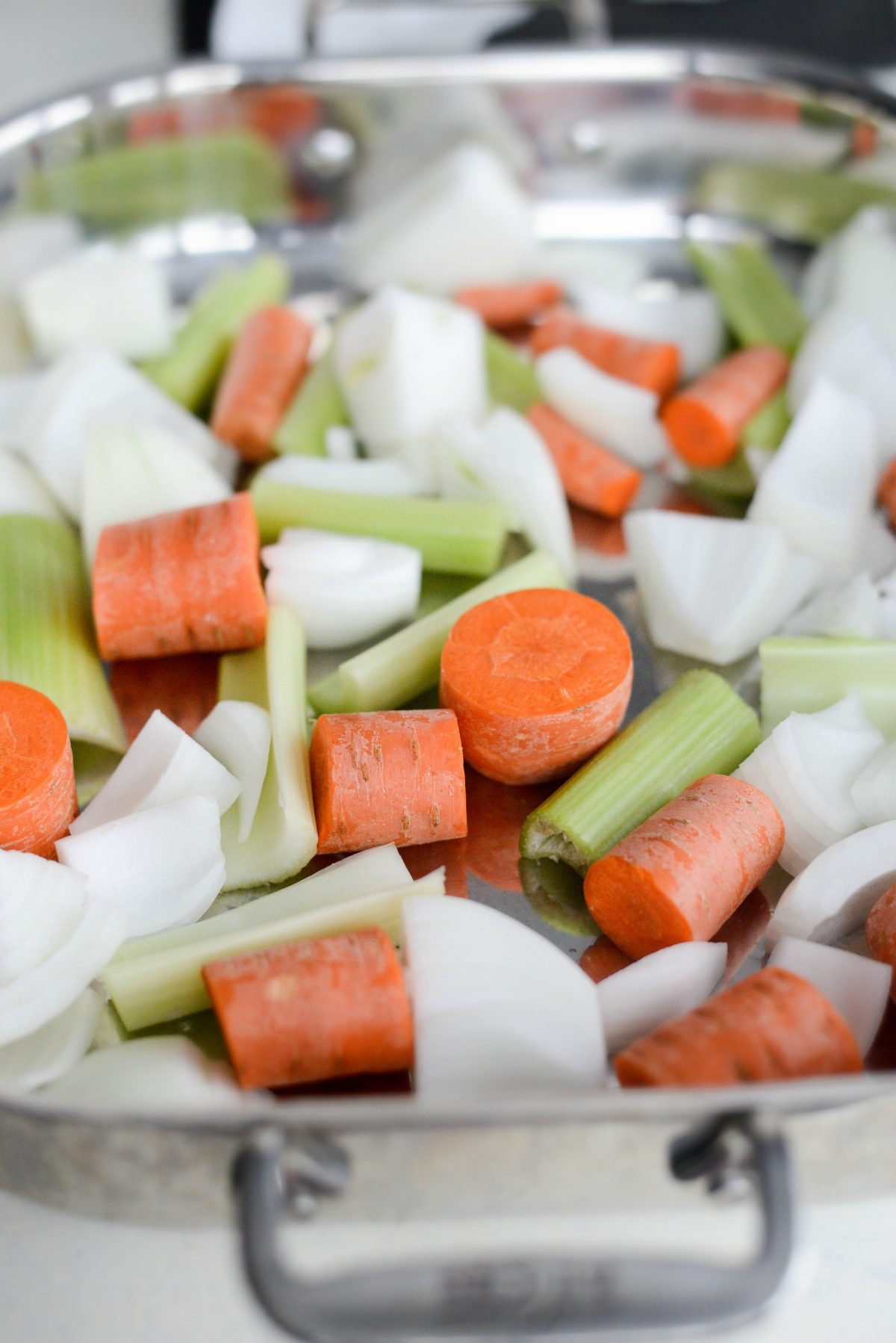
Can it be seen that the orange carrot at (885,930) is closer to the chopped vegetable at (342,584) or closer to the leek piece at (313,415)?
the chopped vegetable at (342,584)

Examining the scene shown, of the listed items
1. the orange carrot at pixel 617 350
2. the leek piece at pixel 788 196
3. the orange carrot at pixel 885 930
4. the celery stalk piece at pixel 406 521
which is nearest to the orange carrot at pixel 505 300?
the orange carrot at pixel 617 350

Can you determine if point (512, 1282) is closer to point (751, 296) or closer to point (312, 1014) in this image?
point (312, 1014)

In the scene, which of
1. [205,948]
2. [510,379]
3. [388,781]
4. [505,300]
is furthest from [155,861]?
[505,300]

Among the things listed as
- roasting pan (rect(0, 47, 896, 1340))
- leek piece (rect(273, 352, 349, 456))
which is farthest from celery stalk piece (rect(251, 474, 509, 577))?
roasting pan (rect(0, 47, 896, 1340))

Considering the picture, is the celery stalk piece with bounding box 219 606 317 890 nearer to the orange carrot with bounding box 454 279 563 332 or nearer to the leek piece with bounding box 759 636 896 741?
the leek piece with bounding box 759 636 896 741

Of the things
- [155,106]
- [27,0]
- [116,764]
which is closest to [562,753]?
[116,764]

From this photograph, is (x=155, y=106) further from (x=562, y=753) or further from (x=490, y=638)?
(x=562, y=753)
